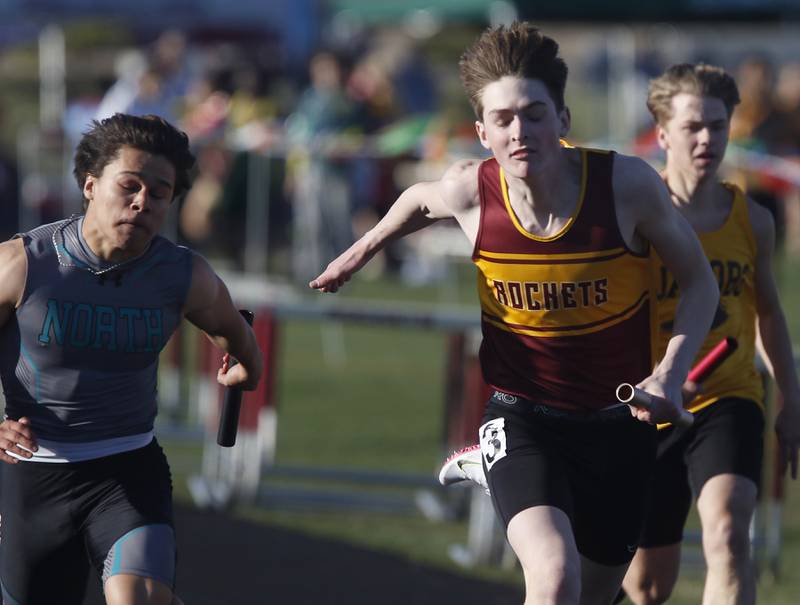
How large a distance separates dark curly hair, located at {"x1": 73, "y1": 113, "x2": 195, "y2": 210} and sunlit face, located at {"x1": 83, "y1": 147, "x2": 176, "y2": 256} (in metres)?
0.03

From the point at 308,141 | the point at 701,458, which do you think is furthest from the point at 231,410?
the point at 308,141

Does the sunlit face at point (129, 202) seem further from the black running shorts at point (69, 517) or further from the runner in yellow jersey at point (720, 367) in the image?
the runner in yellow jersey at point (720, 367)

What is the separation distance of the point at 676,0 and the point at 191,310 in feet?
60.2

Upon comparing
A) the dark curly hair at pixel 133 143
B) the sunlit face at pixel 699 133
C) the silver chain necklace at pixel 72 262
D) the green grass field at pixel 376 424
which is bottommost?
the green grass field at pixel 376 424

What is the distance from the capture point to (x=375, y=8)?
23656 millimetres

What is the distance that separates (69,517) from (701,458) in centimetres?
220

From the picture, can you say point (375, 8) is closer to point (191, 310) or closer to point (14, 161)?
point (14, 161)

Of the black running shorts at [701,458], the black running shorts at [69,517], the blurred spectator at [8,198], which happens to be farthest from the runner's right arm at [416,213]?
the blurred spectator at [8,198]

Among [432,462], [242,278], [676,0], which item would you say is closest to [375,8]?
[676,0]


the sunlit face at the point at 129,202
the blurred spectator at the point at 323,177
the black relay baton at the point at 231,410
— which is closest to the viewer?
the sunlit face at the point at 129,202

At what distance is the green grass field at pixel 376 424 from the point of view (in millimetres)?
8273

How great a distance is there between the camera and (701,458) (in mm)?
5535

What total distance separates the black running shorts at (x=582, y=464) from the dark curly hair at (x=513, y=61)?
0.92m

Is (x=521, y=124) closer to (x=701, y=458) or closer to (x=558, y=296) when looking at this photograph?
(x=558, y=296)
